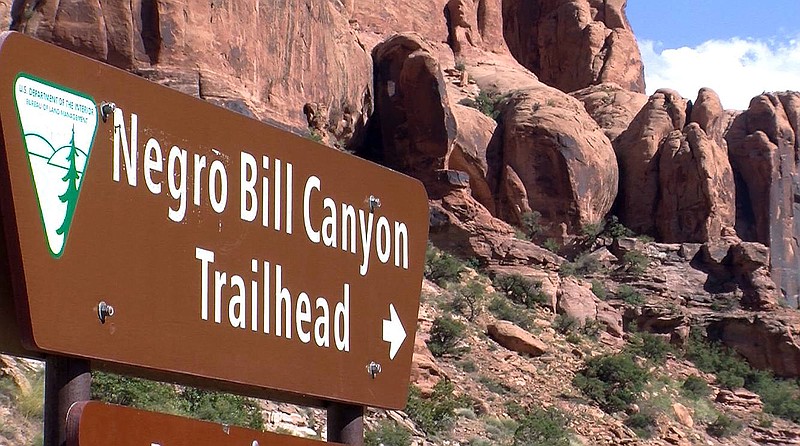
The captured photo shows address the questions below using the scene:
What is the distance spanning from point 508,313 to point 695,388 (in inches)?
213

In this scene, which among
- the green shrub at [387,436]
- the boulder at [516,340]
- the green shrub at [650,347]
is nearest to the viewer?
the green shrub at [387,436]

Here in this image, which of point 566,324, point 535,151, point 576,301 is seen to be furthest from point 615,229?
point 566,324

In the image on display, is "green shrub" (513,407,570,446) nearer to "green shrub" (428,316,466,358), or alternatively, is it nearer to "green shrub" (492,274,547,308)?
"green shrub" (428,316,466,358)

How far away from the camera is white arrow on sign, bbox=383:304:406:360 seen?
3625mm

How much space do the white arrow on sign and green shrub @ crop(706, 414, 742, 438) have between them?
87.1 feet

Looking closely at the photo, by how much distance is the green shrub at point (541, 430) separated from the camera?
876 inches

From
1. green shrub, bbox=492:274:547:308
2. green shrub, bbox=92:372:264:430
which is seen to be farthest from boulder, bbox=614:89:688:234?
green shrub, bbox=92:372:264:430

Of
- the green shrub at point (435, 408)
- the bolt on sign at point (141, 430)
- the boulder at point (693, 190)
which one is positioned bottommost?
the green shrub at point (435, 408)

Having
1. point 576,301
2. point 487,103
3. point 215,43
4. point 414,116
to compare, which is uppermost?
point 215,43

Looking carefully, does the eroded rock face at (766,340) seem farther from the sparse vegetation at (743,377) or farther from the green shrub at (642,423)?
the green shrub at (642,423)

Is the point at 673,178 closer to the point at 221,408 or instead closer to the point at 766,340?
the point at 766,340

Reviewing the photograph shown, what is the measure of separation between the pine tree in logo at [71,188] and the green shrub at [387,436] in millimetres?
15074

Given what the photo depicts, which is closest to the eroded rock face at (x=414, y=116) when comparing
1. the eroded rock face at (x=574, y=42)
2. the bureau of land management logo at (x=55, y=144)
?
the eroded rock face at (x=574, y=42)

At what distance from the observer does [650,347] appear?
33000 mm
